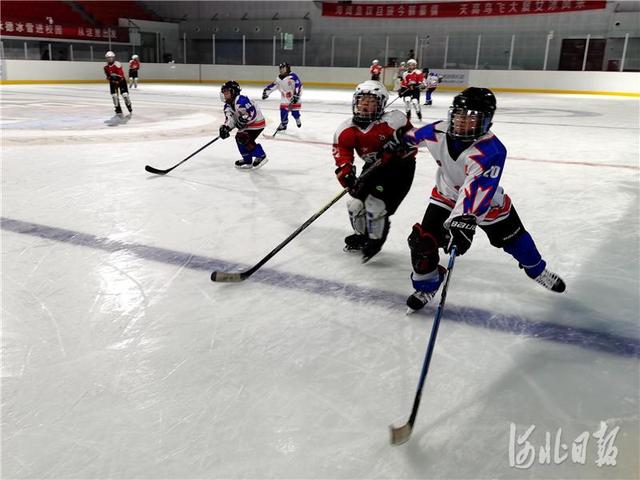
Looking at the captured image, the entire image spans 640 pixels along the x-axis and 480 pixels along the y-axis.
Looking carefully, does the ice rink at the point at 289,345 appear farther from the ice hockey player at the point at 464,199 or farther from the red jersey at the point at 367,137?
the red jersey at the point at 367,137

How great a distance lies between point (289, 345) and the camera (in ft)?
5.52

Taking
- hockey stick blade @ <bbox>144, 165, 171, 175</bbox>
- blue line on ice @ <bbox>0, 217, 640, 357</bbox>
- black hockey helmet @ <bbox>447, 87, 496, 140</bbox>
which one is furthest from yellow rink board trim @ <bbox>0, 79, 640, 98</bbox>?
black hockey helmet @ <bbox>447, 87, 496, 140</bbox>

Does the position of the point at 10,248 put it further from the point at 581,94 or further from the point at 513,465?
the point at 581,94

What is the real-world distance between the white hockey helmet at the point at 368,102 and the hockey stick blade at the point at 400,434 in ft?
4.84

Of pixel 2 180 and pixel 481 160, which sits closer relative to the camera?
pixel 481 160

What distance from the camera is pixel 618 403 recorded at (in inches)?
56.3

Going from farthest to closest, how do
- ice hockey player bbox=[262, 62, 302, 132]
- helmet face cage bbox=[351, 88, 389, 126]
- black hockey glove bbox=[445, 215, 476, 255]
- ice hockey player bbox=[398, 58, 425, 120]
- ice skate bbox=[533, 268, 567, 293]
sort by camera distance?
ice hockey player bbox=[398, 58, 425, 120], ice hockey player bbox=[262, 62, 302, 132], helmet face cage bbox=[351, 88, 389, 126], ice skate bbox=[533, 268, 567, 293], black hockey glove bbox=[445, 215, 476, 255]

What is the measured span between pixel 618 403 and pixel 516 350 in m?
0.33

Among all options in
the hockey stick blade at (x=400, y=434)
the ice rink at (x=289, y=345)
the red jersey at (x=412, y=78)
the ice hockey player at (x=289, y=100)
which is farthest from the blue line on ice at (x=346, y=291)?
the red jersey at (x=412, y=78)

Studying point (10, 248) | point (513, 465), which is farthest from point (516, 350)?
point (10, 248)

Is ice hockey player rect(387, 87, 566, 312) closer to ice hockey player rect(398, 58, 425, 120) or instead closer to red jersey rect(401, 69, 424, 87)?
ice hockey player rect(398, 58, 425, 120)

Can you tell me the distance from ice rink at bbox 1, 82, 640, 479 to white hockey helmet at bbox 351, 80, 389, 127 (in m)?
0.66

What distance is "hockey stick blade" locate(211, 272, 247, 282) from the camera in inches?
84.0

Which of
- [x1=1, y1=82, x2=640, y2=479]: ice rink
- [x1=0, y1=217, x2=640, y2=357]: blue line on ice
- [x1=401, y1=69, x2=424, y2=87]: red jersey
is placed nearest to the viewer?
[x1=1, y1=82, x2=640, y2=479]: ice rink
